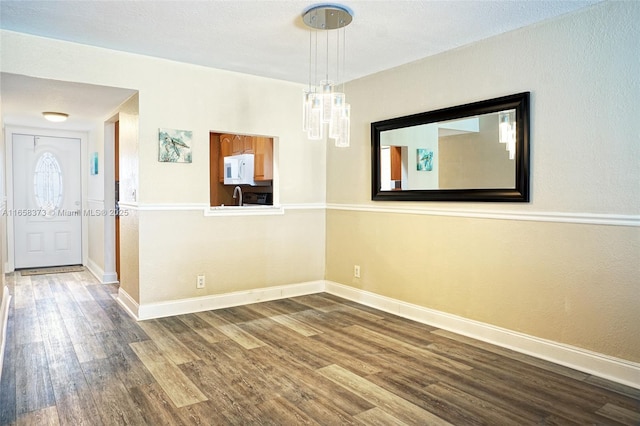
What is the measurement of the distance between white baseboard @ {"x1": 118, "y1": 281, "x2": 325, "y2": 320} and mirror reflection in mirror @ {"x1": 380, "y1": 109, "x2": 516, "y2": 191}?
155 centimetres

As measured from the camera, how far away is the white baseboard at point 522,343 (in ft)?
8.68

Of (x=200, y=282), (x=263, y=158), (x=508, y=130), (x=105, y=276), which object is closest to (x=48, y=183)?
(x=105, y=276)

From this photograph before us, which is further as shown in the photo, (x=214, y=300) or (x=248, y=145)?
(x=248, y=145)

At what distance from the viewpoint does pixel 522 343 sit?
313 centimetres

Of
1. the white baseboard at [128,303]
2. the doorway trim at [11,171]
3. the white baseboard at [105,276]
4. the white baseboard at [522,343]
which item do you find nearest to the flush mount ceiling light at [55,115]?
the doorway trim at [11,171]

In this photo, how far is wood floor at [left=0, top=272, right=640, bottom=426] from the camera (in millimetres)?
2270

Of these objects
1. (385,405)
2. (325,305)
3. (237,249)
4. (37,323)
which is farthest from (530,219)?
(37,323)

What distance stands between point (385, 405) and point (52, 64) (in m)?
3.51

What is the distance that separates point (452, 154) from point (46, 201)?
6082 mm

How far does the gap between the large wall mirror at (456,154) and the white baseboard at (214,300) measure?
1407 millimetres

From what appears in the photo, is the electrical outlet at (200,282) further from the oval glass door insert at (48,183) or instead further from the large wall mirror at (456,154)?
the oval glass door insert at (48,183)

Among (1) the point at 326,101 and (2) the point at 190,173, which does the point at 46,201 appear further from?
(1) the point at 326,101

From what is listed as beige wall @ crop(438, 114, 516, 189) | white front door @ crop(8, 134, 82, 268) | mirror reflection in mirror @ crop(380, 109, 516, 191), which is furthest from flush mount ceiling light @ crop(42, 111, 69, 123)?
beige wall @ crop(438, 114, 516, 189)

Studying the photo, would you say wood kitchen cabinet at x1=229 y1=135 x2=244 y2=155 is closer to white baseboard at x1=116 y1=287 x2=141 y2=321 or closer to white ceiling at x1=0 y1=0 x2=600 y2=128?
white ceiling at x1=0 y1=0 x2=600 y2=128
